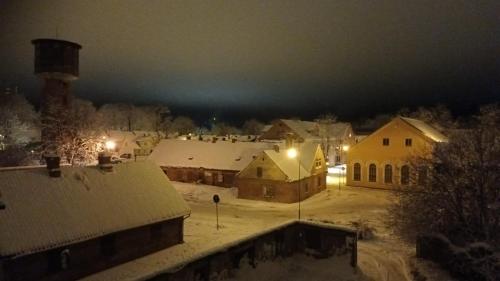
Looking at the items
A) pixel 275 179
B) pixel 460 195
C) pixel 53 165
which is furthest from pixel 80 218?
pixel 275 179

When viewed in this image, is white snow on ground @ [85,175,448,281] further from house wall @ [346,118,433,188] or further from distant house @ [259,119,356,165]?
distant house @ [259,119,356,165]

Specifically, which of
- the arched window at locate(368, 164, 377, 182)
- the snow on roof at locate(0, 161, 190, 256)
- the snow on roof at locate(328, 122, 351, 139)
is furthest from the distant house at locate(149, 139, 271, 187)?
the snow on roof at locate(328, 122, 351, 139)

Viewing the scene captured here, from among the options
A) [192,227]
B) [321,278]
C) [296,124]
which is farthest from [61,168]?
[296,124]

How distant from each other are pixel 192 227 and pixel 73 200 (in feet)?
34.3

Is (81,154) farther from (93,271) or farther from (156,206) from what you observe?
(93,271)

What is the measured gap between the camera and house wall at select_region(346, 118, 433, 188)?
44938 mm

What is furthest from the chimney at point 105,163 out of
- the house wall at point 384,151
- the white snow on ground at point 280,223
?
the house wall at point 384,151

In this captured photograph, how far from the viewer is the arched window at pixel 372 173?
47688mm

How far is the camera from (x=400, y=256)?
22.9 m

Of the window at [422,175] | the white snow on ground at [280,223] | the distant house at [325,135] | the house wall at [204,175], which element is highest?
the distant house at [325,135]

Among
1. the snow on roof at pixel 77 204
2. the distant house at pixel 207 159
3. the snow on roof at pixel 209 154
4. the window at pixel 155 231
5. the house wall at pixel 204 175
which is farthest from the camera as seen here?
the snow on roof at pixel 209 154

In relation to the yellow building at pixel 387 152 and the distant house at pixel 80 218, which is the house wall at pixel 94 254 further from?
the yellow building at pixel 387 152

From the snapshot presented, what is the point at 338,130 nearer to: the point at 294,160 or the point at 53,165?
the point at 294,160

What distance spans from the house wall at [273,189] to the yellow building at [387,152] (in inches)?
377
